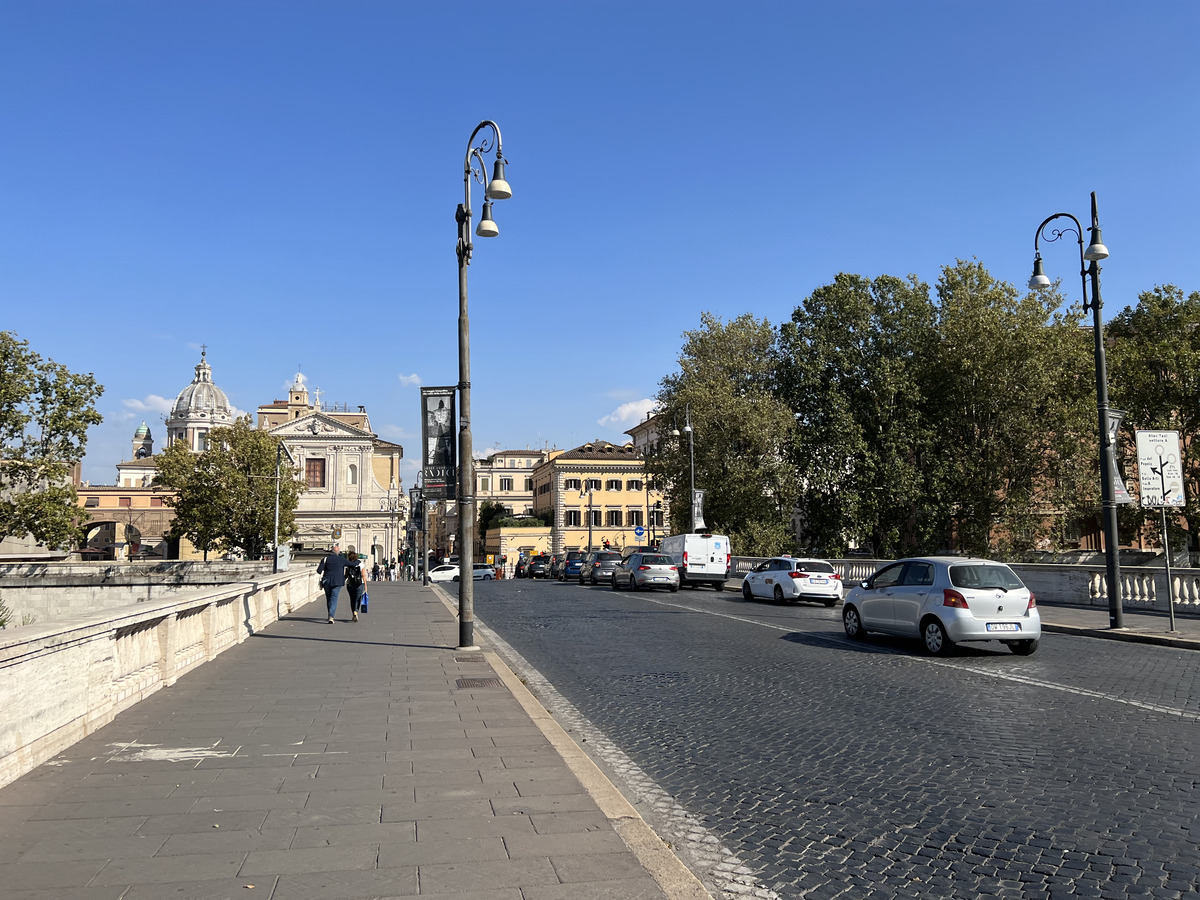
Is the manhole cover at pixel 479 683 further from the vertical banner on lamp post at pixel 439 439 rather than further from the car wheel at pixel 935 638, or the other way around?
the car wheel at pixel 935 638

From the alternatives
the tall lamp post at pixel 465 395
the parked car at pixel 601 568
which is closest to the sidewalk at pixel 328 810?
the tall lamp post at pixel 465 395

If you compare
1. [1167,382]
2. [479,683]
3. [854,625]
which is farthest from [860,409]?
[479,683]

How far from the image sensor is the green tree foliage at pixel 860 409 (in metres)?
45.0

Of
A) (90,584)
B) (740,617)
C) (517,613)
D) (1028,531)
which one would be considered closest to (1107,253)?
(740,617)

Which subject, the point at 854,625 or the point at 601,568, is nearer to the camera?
the point at 854,625

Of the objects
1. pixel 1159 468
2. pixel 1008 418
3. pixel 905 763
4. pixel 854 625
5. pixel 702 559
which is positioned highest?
pixel 1008 418

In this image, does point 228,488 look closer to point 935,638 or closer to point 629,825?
point 935,638

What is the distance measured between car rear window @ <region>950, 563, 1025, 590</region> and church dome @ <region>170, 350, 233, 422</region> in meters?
140

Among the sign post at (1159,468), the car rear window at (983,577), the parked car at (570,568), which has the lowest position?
the parked car at (570,568)

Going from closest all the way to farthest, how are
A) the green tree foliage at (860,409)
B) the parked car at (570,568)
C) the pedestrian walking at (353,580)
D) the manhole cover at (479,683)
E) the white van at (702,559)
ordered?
the manhole cover at (479,683), the pedestrian walking at (353,580), the white van at (702,559), the green tree foliage at (860,409), the parked car at (570,568)

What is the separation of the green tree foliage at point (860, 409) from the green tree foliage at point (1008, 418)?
1.40m

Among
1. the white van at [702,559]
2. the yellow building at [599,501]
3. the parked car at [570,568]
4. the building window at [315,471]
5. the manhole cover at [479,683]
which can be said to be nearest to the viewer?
the manhole cover at [479,683]

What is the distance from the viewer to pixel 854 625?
16.9 metres

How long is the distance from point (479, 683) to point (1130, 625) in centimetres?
1380
